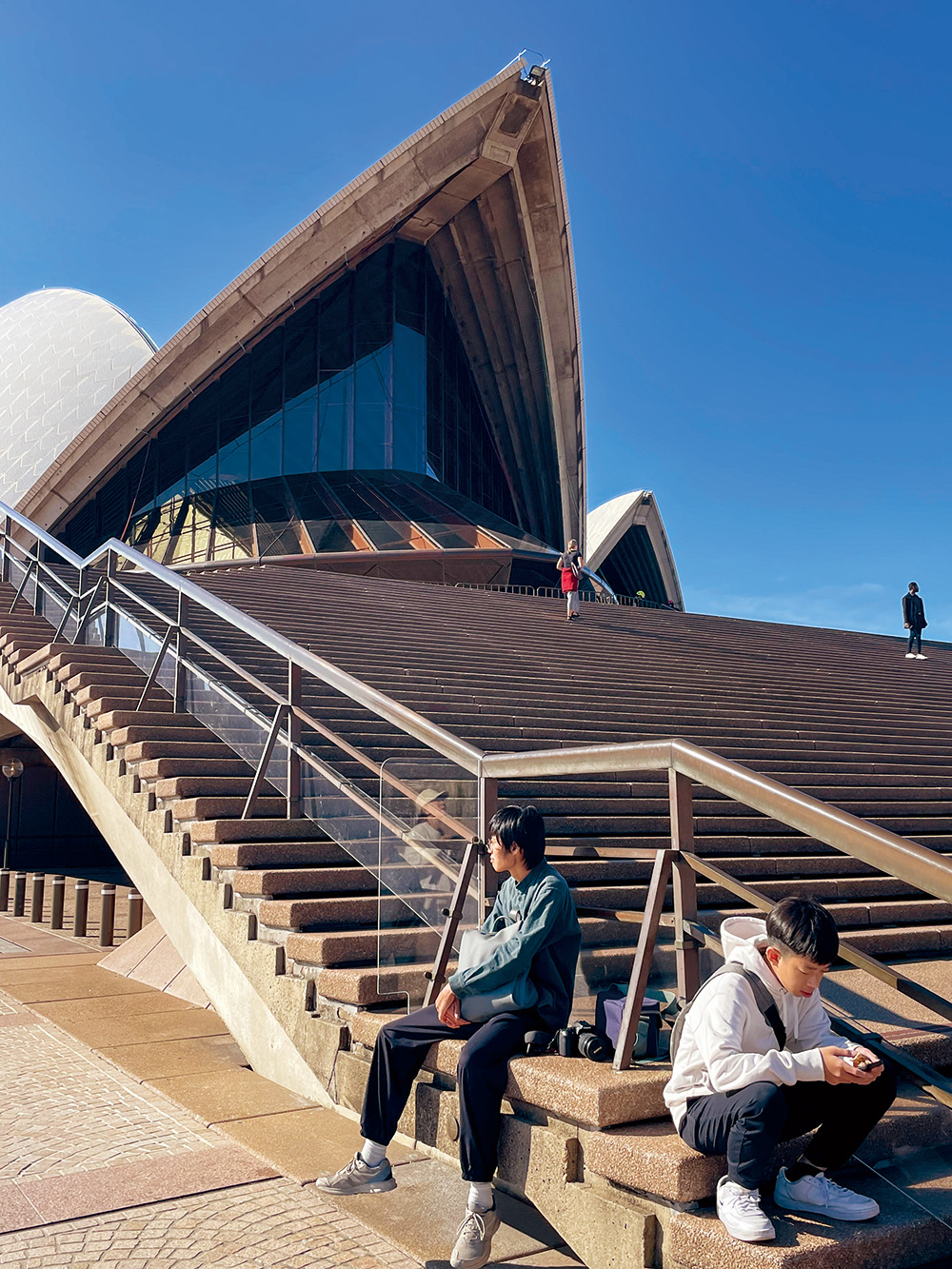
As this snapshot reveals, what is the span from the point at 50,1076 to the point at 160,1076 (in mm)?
510

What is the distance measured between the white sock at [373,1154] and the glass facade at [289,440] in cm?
2544

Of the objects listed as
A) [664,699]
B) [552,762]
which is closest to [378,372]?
[664,699]

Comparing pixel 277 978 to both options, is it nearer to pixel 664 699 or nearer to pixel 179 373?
pixel 664 699

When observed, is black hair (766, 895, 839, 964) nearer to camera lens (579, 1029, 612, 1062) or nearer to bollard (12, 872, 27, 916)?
camera lens (579, 1029, 612, 1062)

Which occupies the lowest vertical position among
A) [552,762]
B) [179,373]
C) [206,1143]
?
[206,1143]

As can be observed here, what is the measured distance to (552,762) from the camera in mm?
3824

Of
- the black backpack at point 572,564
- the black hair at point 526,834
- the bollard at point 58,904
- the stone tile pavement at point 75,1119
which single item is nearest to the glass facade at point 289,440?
the black backpack at point 572,564

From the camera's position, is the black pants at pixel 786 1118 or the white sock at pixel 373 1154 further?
the white sock at pixel 373 1154

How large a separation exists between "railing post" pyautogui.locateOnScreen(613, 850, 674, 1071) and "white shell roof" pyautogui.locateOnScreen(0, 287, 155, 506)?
3794cm

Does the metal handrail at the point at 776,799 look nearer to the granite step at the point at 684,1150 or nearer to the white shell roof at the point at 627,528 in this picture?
the granite step at the point at 684,1150

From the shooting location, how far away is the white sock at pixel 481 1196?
2.97m

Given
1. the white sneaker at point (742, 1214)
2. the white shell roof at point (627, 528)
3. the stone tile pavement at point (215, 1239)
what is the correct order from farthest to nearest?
the white shell roof at point (627, 528) < the stone tile pavement at point (215, 1239) < the white sneaker at point (742, 1214)

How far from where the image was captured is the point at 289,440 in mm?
30938

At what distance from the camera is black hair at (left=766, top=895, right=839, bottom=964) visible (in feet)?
8.38
